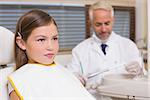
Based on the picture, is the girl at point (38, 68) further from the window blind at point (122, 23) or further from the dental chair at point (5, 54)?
the window blind at point (122, 23)

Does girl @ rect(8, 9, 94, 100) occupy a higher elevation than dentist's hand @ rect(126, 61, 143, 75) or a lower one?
higher

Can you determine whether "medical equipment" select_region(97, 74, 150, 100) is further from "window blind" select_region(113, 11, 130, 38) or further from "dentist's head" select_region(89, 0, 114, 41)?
"window blind" select_region(113, 11, 130, 38)

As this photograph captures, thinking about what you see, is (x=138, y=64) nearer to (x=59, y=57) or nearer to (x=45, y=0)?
(x=59, y=57)

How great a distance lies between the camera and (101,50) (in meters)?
1.70

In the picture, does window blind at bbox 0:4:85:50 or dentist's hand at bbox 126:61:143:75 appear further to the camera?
window blind at bbox 0:4:85:50

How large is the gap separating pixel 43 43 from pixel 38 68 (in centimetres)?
11

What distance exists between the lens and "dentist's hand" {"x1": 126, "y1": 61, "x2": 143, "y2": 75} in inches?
54.8

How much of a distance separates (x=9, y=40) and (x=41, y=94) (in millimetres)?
279

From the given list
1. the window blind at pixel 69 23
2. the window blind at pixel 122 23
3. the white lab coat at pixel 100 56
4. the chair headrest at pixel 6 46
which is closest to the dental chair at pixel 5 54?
the chair headrest at pixel 6 46

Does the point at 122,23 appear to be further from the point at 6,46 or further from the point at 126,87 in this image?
the point at 6,46

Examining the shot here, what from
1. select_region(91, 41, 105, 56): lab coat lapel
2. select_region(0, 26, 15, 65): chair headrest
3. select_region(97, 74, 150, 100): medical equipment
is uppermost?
select_region(0, 26, 15, 65): chair headrest

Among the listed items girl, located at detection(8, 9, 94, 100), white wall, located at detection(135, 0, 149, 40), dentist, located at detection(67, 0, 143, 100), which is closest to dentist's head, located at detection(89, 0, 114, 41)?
dentist, located at detection(67, 0, 143, 100)

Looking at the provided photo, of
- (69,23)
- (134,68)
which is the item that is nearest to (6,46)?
(134,68)

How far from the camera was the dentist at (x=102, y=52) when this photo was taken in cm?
164
